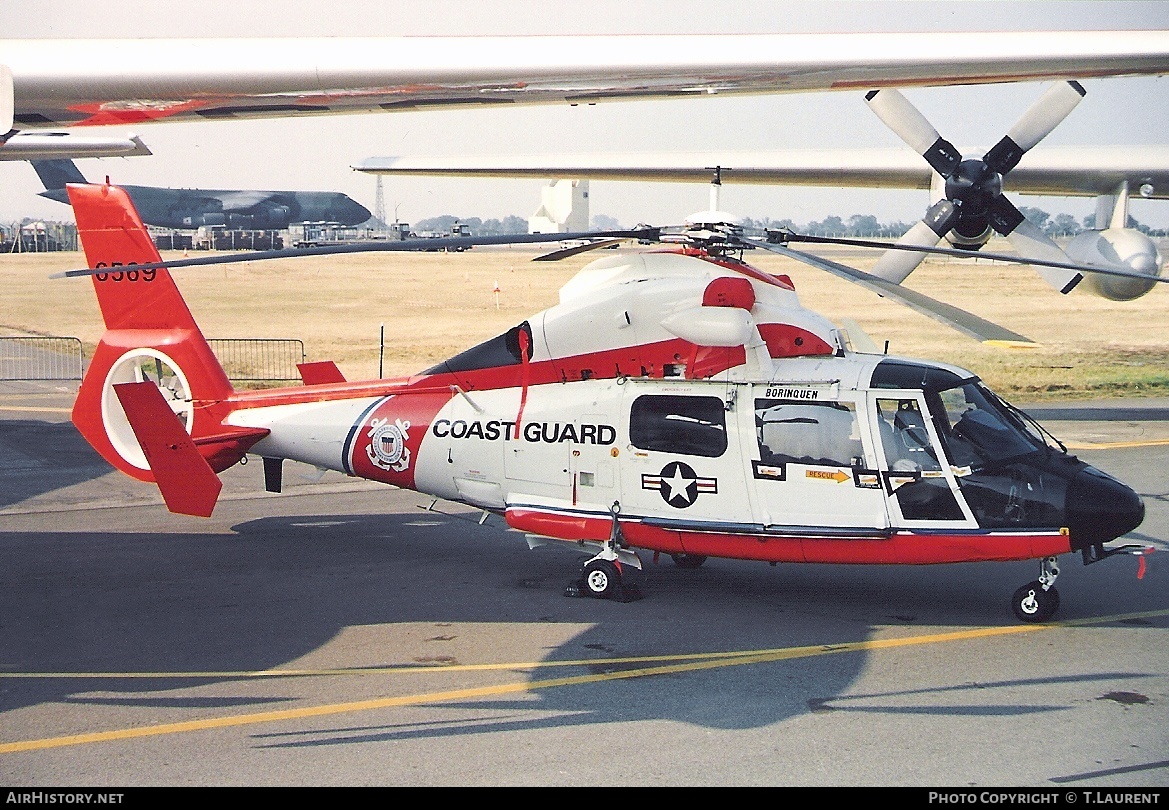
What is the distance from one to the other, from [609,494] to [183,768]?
484 cm

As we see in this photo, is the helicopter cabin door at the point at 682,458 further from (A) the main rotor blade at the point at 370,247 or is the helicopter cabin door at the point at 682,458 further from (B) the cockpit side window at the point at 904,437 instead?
(A) the main rotor blade at the point at 370,247

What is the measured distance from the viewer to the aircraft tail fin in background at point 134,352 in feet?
39.3

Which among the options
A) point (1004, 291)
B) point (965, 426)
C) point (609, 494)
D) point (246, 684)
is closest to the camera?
point (246, 684)

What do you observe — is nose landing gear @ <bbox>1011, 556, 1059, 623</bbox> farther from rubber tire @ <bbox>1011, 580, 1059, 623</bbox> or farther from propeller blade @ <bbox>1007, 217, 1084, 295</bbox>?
propeller blade @ <bbox>1007, 217, 1084, 295</bbox>

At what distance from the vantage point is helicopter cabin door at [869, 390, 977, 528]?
9.76 meters

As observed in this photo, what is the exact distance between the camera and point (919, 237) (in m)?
19.5

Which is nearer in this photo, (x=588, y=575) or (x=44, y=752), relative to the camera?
(x=44, y=752)

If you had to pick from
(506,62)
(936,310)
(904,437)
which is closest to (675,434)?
(904,437)

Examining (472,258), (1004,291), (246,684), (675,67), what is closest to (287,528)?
(246,684)

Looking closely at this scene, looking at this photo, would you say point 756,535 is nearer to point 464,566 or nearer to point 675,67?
point 464,566

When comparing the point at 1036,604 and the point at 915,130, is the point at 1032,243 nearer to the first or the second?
the point at 915,130

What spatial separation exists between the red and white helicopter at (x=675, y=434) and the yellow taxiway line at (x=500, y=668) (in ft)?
2.23

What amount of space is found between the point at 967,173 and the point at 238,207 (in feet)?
186

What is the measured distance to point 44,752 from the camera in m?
7.20
